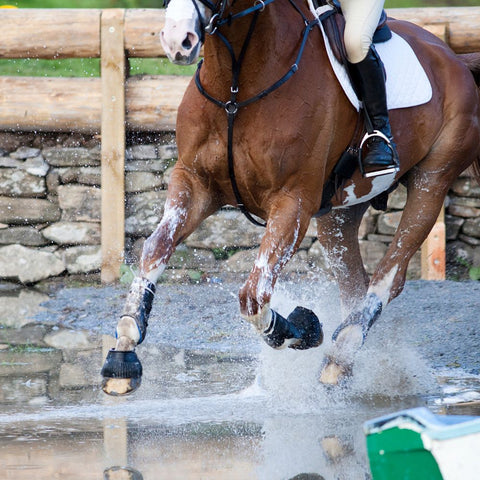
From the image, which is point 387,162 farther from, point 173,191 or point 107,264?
point 107,264

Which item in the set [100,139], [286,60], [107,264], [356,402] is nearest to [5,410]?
[356,402]

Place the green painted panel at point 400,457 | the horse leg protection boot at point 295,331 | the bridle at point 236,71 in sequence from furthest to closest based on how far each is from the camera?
the horse leg protection boot at point 295,331, the bridle at point 236,71, the green painted panel at point 400,457

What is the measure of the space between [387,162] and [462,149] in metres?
1.11

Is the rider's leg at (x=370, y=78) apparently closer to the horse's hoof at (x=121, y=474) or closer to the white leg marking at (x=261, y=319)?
the white leg marking at (x=261, y=319)

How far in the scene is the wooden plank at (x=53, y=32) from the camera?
8.77m

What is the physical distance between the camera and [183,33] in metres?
3.84

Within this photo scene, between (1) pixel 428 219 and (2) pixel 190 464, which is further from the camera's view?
(1) pixel 428 219

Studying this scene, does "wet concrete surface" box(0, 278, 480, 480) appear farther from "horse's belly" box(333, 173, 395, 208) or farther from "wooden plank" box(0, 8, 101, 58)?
"wooden plank" box(0, 8, 101, 58)

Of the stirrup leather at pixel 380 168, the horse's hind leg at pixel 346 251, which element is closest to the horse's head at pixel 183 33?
the stirrup leather at pixel 380 168

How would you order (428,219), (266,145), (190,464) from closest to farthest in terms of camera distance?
1. (190,464)
2. (266,145)
3. (428,219)

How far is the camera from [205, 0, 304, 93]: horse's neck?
4547mm

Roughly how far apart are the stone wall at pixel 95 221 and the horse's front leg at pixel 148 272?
12.4ft

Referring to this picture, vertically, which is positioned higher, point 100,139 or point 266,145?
point 100,139

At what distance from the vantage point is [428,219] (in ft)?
20.3
